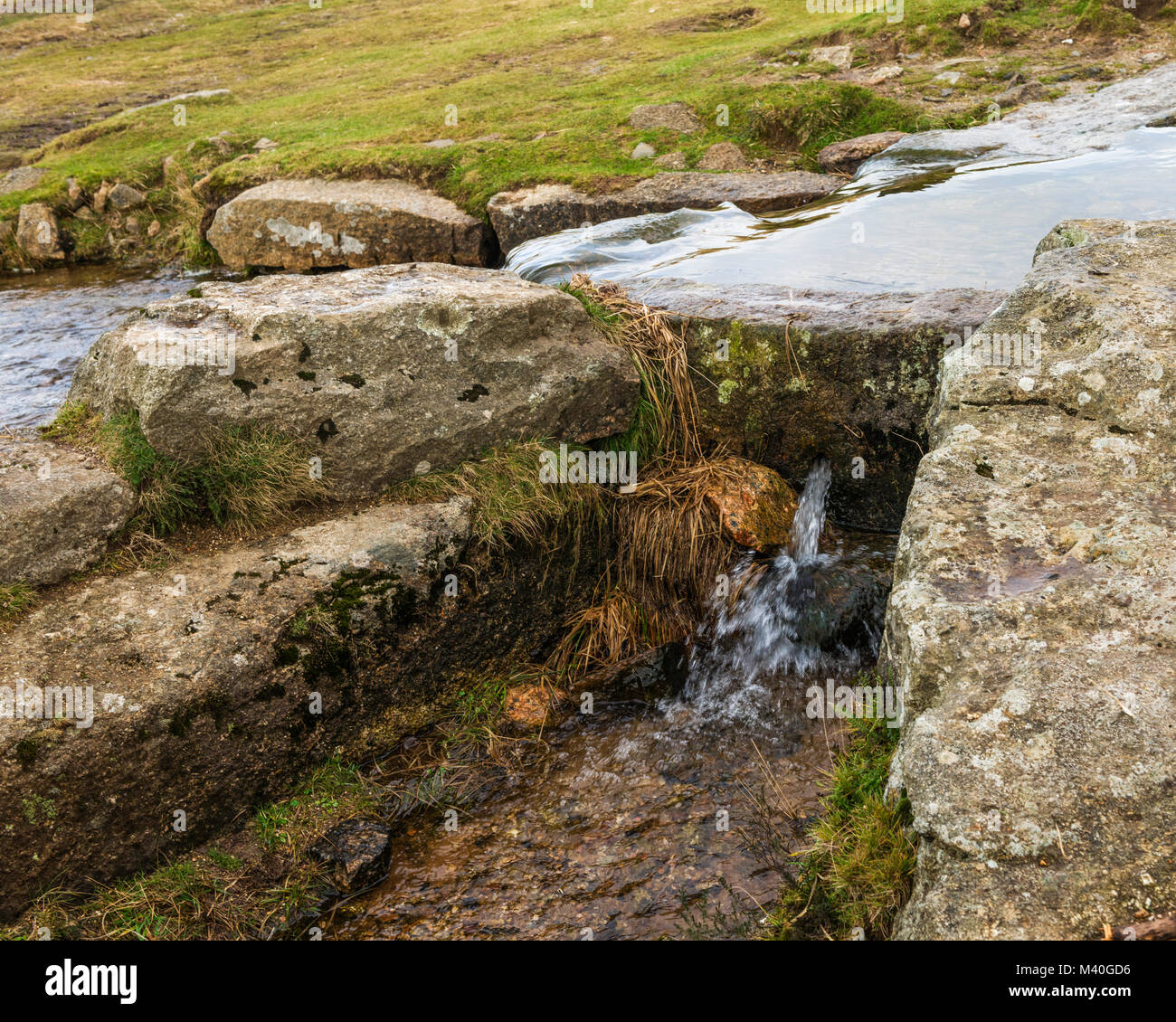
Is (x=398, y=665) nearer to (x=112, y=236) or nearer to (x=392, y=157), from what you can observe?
(x=392, y=157)

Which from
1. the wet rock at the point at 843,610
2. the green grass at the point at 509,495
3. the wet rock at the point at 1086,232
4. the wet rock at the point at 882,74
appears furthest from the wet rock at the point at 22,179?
the wet rock at the point at 1086,232

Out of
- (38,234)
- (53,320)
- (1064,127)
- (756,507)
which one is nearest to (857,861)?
(756,507)

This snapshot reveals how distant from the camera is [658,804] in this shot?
5.71 meters

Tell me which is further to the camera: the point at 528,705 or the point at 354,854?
the point at 528,705

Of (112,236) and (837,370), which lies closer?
(837,370)

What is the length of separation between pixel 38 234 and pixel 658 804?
15.8 meters

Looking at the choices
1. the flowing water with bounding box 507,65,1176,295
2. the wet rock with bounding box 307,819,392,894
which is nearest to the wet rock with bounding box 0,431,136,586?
the wet rock with bounding box 307,819,392,894

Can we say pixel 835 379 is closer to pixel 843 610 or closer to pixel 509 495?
pixel 843 610

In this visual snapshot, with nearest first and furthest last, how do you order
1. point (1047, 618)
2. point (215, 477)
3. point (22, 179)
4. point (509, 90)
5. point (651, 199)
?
point (1047, 618) < point (215, 477) < point (651, 199) < point (22, 179) < point (509, 90)

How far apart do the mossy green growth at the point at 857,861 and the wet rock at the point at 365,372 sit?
3.66 meters

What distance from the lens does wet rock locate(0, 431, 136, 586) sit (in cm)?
572

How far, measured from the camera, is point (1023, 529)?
4477 millimetres

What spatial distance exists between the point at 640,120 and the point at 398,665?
11.3 m
